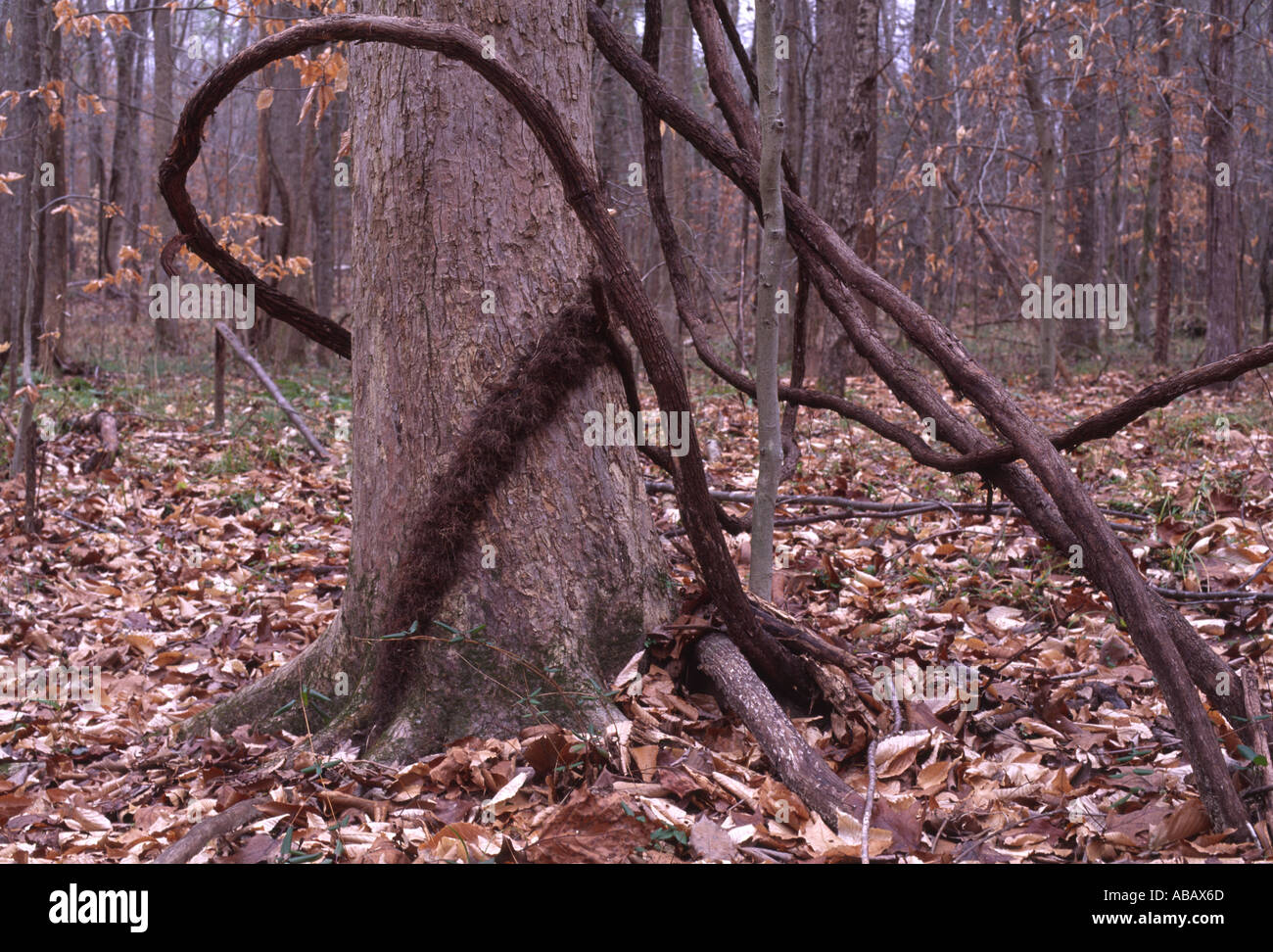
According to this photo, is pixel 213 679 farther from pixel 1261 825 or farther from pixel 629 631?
pixel 1261 825

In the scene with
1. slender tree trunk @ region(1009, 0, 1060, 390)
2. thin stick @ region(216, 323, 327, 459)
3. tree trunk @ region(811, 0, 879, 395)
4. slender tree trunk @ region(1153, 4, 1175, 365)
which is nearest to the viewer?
thin stick @ region(216, 323, 327, 459)

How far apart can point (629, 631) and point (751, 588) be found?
1.34ft

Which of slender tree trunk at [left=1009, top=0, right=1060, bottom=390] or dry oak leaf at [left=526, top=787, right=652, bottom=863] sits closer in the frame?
dry oak leaf at [left=526, top=787, right=652, bottom=863]

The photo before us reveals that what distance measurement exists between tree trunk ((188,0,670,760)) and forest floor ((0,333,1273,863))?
13 cm

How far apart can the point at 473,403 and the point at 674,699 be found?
2.90ft

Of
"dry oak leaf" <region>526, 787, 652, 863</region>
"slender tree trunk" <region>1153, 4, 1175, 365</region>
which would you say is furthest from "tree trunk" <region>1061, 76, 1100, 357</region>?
"dry oak leaf" <region>526, 787, 652, 863</region>

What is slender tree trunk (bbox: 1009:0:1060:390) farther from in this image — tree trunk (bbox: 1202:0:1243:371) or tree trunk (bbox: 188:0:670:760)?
tree trunk (bbox: 188:0:670:760)

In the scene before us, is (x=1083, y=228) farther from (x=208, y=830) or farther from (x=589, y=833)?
(x=208, y=830)

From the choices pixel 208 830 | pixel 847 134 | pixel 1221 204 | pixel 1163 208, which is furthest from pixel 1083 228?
pixel 208 830

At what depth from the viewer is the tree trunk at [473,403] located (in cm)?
229

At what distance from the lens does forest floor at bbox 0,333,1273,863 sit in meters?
1.92

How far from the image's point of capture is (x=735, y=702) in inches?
87.1

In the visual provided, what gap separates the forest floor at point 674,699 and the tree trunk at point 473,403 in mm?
132

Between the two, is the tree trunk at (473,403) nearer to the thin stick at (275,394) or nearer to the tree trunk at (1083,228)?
the thin stick at (275,394)
